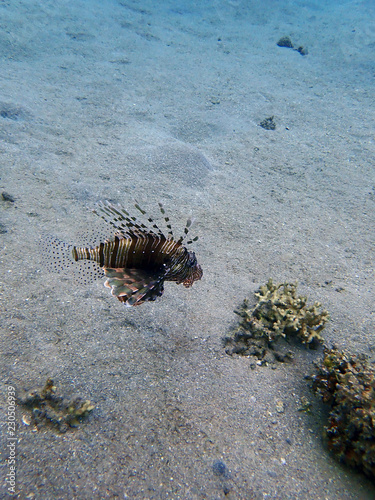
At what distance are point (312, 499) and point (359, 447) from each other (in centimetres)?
59

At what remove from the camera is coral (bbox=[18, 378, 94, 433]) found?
2717 millimetres

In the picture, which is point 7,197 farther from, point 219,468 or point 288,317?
point 219,468

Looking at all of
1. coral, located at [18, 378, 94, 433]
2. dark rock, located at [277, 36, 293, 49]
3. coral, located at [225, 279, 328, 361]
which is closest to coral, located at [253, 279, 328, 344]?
coral, located at [225, 279, 328, 361]

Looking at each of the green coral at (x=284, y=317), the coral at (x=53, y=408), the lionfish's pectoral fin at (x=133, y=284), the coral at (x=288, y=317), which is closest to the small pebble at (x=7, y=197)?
the lionfish's pectoral fin at (x=133, y=284)

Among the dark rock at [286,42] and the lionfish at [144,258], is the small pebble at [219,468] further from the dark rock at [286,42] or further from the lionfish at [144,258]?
the dark rock at [286,42]

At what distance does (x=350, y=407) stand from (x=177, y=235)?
3353 millimetres

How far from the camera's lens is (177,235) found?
5066 millimetres

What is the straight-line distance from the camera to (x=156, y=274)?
3.15 meters

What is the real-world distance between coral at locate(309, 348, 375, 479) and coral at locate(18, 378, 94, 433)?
2346 millimetres

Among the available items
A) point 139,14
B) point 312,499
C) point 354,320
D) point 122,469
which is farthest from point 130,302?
point 139,14

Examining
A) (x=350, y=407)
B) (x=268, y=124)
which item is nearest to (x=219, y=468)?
(x=350, y=407)

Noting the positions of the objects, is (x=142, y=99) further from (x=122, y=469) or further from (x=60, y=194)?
(x=122, y=469)

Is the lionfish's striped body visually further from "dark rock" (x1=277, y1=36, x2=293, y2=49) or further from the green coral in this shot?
"dark rock" (x1=277, y1=36, x2=293, y2=49)

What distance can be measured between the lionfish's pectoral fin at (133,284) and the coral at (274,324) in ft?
4.15
